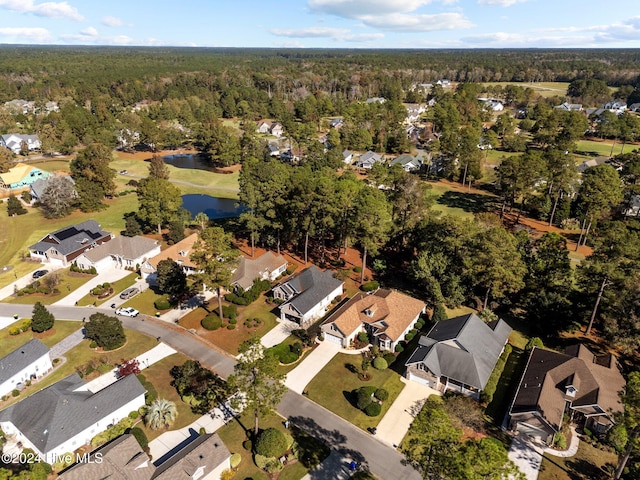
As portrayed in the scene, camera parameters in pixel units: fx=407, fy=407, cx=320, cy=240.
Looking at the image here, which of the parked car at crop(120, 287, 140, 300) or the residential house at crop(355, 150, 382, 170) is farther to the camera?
the residential house at crop(355, 150, 382, 170)

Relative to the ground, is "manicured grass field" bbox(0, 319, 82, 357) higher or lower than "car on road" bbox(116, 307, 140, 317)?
lower

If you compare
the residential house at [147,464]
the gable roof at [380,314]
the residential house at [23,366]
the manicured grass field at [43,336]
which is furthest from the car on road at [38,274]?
the gable roof at [380,314]

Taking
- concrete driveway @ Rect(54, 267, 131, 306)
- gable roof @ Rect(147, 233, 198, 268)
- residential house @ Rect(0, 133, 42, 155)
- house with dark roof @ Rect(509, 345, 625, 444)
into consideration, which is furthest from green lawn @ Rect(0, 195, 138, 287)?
house with dark roof @ Rect(509, 345, 625, 444)

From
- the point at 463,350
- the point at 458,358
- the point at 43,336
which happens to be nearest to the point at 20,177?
the point at 43,336

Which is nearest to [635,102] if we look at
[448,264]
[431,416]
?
[448,264]

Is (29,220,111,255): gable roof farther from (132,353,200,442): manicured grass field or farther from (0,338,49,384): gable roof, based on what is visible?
(132,353,200,442): manicured grass field

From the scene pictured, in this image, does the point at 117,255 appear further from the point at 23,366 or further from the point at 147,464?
the point at 147,464
